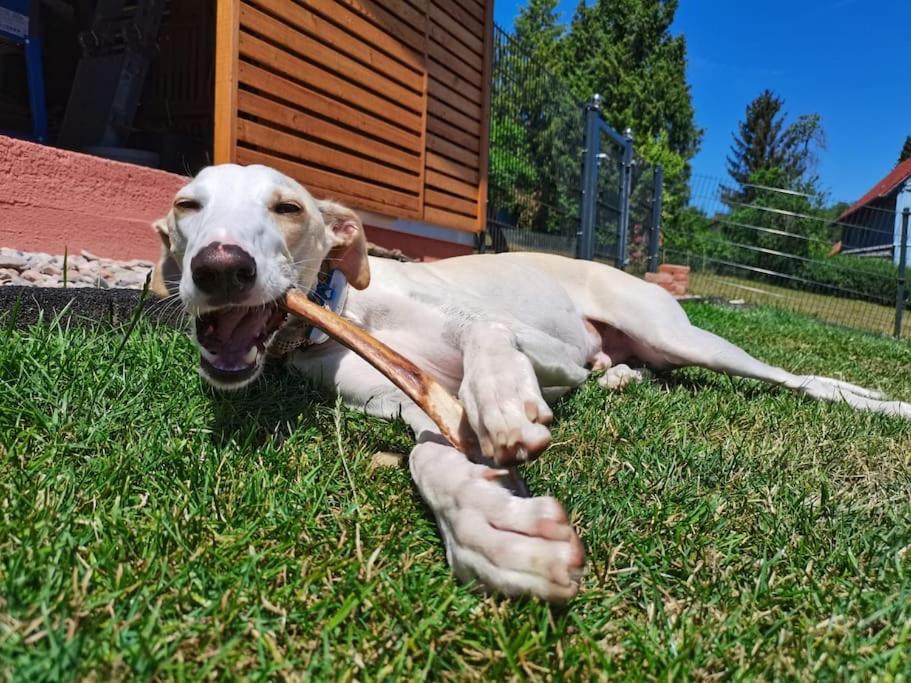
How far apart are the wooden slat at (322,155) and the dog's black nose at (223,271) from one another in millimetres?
3221

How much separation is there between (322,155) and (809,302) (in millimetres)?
9538

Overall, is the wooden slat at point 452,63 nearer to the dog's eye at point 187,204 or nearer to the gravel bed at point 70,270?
the gravel bed at point 70,270

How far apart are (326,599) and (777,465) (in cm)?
147

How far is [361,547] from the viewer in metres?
1.34

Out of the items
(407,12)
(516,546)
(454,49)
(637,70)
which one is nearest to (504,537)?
(516,546)

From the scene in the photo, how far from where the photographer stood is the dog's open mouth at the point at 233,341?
1937 millimetres

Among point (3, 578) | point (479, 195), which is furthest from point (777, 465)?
point (479, 195)

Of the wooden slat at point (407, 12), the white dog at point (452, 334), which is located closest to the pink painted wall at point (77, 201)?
the white dog at point (452, 334)

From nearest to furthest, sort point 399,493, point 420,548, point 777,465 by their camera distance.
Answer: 1. point 420,548
2. point 399,493
3. point 777,465

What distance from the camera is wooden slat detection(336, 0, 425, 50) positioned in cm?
598

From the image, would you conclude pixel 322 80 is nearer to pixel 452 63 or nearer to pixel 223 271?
pixel 452 63

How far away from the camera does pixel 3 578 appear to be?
1078 mm

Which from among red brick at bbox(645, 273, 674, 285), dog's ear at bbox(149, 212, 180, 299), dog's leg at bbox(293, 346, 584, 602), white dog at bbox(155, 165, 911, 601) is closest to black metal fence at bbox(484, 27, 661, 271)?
red brick at bbox(645, 273, 674, 285)

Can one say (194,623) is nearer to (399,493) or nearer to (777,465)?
(399,493)
